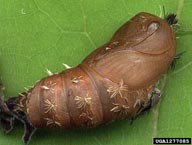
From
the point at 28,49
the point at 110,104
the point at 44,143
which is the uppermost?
the point at 28,49

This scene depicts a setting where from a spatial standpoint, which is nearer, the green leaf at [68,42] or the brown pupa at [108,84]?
the brown pupa at [108,84]

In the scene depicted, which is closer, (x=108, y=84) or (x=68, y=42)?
(x=108, y=84)

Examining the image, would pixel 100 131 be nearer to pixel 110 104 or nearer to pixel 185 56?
pixel 110 104

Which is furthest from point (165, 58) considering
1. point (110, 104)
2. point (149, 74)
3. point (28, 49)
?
point (28, 49)

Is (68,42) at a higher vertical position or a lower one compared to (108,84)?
higher

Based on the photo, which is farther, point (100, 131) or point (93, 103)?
point (100, 131)
